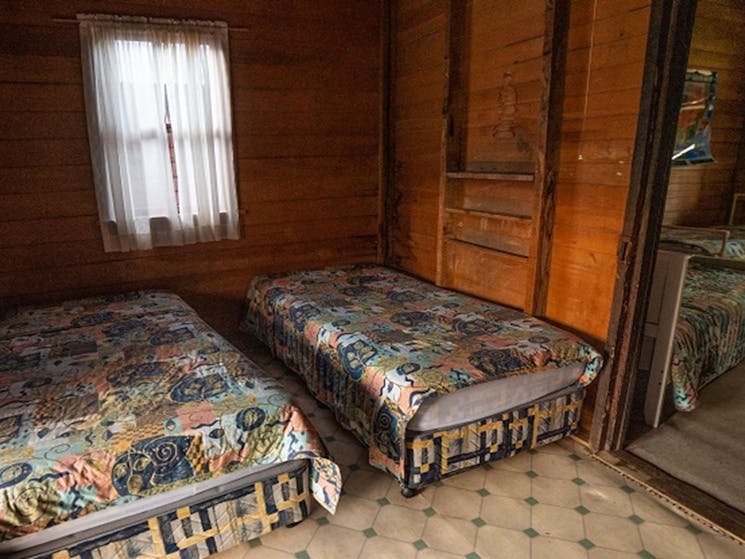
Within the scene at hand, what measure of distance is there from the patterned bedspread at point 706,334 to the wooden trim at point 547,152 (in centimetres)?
66

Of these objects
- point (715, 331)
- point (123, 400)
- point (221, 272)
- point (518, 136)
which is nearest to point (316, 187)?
point (221, 272)

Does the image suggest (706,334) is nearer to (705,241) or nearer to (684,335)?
(684,335)

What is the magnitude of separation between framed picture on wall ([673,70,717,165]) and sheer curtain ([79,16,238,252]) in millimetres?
3402

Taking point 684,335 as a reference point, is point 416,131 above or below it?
above

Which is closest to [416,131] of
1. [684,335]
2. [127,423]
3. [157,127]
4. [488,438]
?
[157,127]

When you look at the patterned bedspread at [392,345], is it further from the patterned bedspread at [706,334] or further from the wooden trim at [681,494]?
the patterned bedspread at [706,334]

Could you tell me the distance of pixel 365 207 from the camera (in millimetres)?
3670

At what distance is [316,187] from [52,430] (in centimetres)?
233

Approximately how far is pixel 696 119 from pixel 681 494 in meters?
3.17

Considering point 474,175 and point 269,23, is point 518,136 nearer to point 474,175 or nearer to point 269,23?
point 474,175

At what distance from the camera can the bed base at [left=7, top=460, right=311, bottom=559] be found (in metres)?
1.40

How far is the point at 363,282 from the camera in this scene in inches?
127

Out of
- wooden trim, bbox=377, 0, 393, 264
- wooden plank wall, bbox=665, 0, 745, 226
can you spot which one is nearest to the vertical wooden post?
wooden trim, bbox=377, 0, 393, 264

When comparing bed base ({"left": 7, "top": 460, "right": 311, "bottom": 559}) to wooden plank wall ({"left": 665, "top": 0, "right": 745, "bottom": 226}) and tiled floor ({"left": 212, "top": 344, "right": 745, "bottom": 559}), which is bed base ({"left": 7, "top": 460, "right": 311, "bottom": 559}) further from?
wooden plank wall ({"left": 665, "top": 0, "right": 745, "bottom": 226})
